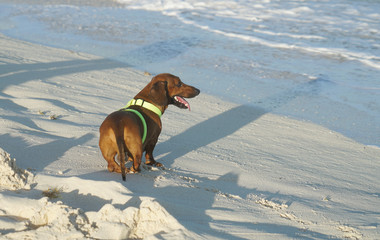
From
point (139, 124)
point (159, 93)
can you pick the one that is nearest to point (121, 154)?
point (139, 124)

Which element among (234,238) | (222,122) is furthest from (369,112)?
(234,238)

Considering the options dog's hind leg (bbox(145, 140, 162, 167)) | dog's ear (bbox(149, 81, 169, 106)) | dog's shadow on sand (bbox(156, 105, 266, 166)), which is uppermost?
dog's ear (bbox(149, 81, 169, 106))

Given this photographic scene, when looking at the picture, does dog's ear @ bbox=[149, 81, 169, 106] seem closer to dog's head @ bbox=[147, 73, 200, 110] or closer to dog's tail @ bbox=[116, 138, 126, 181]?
dog's head @ bbox=[147, 73, 200, 110]

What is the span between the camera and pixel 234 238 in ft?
9.60

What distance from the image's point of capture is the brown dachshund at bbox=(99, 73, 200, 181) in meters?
3.80

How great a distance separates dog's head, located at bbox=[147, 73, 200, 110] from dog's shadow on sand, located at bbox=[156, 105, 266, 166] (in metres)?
0.57

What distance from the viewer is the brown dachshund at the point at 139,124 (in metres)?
3.80

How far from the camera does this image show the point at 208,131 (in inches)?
236

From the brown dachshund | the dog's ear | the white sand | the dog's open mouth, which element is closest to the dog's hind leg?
the brown dachshund

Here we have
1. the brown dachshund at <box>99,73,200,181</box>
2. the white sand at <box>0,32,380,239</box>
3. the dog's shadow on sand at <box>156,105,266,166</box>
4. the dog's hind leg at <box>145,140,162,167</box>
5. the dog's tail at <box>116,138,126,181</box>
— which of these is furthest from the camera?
the dog's shadow on sand at <box>156,105,266,166</box>

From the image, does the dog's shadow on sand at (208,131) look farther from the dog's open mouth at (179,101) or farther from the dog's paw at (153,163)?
the dog's open mouth at (179,101)

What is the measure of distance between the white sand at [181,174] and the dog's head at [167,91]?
0.61 meters

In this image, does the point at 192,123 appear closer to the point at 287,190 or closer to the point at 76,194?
the point at 287,190

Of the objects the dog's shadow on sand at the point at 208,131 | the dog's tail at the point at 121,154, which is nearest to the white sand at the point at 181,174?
the dog's shadow on sand at the point at 208,131
